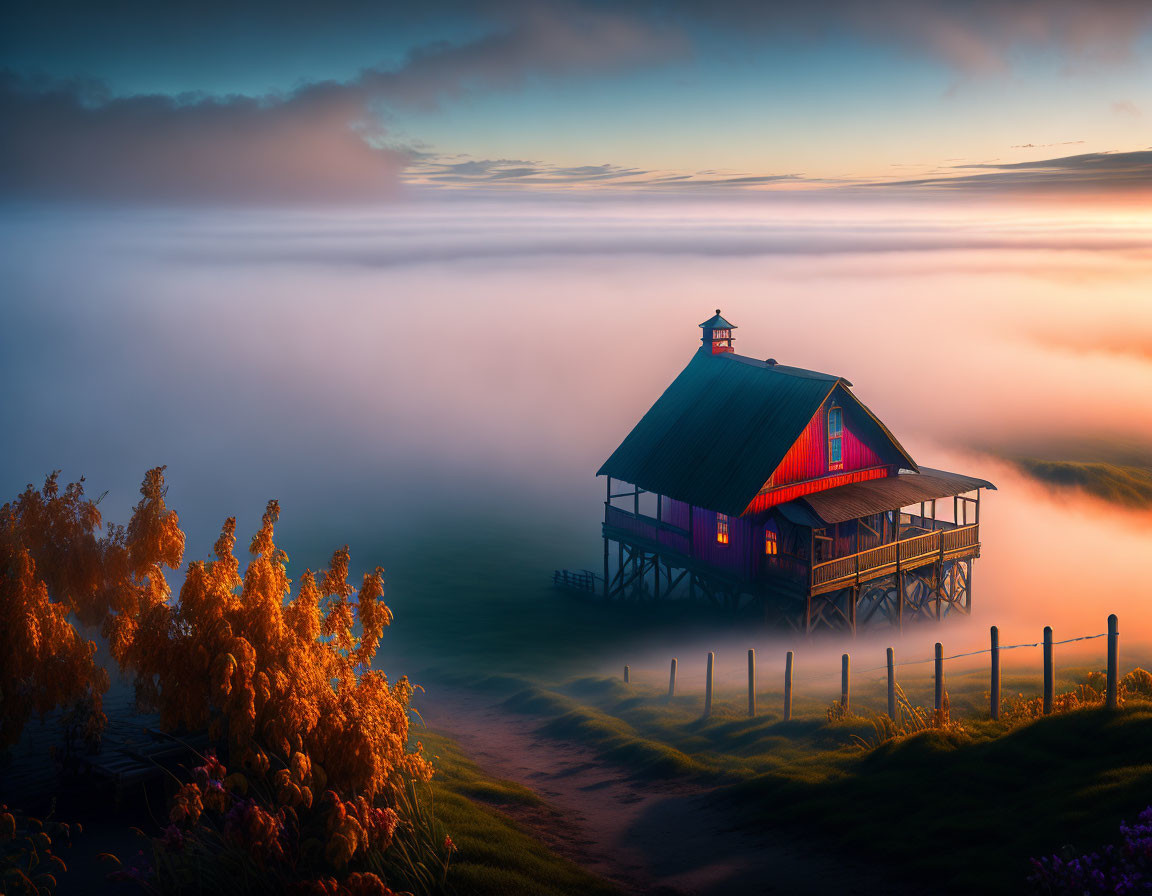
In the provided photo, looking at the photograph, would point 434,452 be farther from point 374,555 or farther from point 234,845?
point 234,845

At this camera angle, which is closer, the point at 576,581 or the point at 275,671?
the point at 275,671

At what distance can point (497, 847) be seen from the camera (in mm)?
19516

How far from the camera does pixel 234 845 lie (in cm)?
1695

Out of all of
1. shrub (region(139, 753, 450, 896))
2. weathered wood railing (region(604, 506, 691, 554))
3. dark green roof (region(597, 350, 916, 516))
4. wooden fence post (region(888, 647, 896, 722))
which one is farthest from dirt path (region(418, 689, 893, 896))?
weathered wood railing (region(604, 506, 691, 554))

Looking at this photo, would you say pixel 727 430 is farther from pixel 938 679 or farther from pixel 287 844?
pixel 287 844

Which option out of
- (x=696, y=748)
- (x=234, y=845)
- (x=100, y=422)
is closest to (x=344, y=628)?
(x=234, y=845)

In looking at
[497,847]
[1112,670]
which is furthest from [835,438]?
[497,847]

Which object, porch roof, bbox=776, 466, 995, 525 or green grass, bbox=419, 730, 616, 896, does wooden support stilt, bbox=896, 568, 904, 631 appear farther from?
green grass, bbox=419, 730, 616, 896

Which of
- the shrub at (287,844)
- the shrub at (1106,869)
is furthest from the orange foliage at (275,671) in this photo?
the shrub at (1106,869)

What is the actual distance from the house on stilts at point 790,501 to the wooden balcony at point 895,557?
6 cm

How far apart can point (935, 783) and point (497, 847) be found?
867 centimetres

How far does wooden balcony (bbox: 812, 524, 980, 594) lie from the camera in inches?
1615

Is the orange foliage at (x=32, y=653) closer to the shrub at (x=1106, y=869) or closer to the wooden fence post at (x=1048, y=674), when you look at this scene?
the shrub at (x=1106, y=869)

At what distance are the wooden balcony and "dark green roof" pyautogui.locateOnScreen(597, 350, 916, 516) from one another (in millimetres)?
3619
